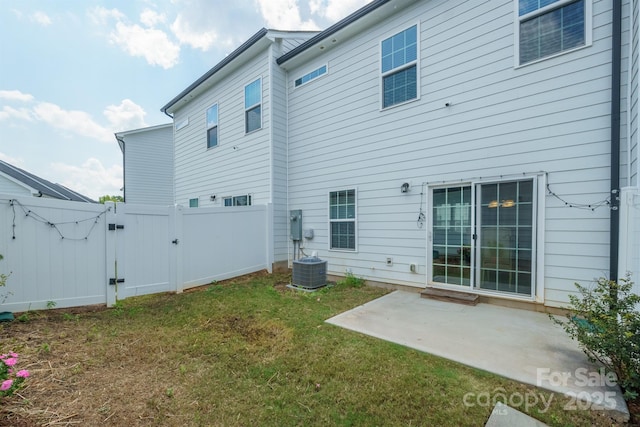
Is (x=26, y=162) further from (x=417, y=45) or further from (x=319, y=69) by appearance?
(x=417, y=45)

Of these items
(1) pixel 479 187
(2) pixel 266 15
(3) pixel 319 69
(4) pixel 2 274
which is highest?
(2) pixel 266 15

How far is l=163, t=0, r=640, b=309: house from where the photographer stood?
3617 millimetres

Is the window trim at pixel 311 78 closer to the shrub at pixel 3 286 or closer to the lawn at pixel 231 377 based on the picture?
the lawn at pixel 231 377

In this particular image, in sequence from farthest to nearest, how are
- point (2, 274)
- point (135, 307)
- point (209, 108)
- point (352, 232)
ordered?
1. point (209, 108)
2. point (352, 232)
3. point (135, 307)
4. point (2, 274)

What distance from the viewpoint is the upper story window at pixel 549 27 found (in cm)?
374

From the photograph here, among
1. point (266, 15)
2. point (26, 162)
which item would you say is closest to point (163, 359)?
point (266, 15)

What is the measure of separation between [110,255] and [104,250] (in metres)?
0.12

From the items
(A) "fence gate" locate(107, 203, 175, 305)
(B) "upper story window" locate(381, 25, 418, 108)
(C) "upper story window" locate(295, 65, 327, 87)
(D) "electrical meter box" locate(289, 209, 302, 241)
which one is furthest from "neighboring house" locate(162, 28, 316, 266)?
(B) "upper story window" locate(381, 25, 418, 108)

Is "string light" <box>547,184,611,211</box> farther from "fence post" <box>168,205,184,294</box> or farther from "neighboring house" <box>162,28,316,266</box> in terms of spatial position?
"fence post" <box>168,205,184,294</box>

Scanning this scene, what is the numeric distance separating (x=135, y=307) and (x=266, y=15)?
9.27 m

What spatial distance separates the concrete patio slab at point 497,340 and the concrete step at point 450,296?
0.13 meters

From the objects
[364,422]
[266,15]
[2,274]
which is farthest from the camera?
[266,15]

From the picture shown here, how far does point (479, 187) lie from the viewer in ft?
14.9

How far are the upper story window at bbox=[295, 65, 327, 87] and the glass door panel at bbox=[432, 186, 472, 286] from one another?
4292 millimetres
